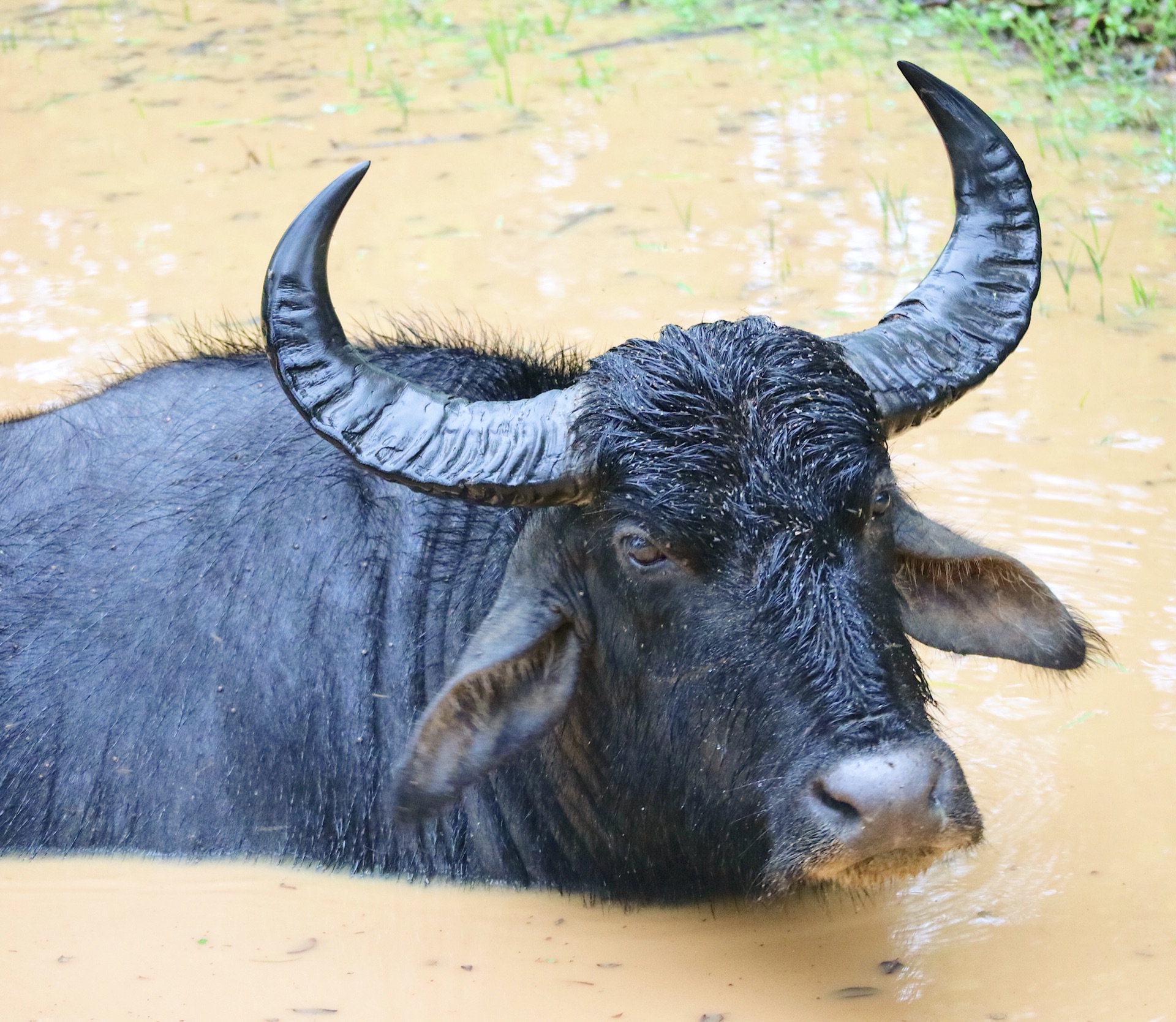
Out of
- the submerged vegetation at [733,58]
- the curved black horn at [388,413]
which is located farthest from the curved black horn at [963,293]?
the submerged vegetation at [733,58]

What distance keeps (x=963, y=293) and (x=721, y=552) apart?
3.63 feet

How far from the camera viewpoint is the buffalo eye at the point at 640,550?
3602 mm

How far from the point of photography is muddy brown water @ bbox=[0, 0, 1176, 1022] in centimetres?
394

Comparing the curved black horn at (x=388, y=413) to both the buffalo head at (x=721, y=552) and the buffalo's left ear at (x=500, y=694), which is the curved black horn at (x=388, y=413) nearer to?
the buffalo head at (x=721, y=552)

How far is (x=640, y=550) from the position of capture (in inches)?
142

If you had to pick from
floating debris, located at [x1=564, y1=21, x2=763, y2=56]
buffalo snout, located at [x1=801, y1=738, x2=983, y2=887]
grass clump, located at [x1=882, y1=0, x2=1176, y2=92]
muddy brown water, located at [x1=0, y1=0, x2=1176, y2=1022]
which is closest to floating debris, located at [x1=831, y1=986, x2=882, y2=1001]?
muddy brown water, located at [x1=0, y1=0, x2=1176, y2=1022]

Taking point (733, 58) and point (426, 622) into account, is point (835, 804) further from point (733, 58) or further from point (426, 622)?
point (733, 58)

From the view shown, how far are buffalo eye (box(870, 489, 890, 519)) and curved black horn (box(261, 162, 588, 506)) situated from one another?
72 centimetres

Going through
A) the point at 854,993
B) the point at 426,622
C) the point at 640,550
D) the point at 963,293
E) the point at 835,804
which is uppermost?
the point at 963,293

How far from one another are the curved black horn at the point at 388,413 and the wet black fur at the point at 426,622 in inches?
5.1

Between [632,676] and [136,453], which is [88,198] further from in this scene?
[632,676]

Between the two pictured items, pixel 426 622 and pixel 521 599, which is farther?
pixel 426 622

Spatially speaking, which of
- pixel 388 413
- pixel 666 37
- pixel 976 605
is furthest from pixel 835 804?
pixel 666 37

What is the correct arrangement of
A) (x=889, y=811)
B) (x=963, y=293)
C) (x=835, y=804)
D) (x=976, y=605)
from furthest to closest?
1. (x=976, y=605)
2. (x=963, y=293)
3. (x=835, y=804)
4. (x=889, y=811)
